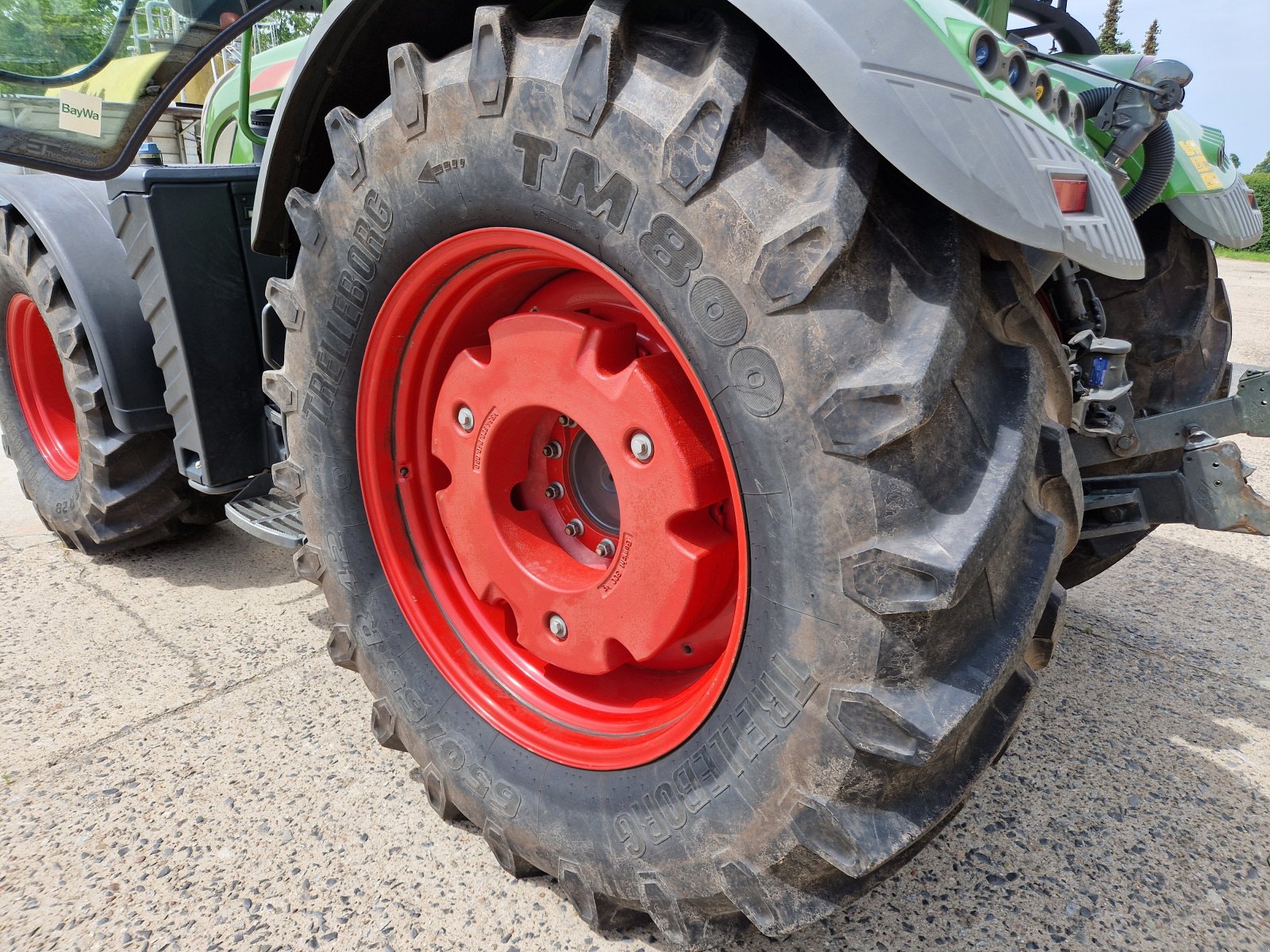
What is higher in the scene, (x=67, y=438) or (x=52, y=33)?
(x=52, y=33)

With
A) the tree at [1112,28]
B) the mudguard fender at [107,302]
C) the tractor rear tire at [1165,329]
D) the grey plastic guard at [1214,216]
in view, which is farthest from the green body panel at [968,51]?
the tree at [1112,28]

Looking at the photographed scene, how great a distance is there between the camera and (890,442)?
979 mm

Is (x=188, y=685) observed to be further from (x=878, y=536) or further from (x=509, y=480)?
(x=878, y=536)

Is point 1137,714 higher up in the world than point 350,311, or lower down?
lower down

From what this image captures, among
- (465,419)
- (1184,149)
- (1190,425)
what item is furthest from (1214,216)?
(465,419)

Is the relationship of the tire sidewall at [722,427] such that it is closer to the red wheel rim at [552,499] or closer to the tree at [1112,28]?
the red wheel rim at [552,499]

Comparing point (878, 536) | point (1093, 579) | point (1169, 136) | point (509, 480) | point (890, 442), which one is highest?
point (1169, 136)

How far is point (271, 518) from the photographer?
2318 millimetres

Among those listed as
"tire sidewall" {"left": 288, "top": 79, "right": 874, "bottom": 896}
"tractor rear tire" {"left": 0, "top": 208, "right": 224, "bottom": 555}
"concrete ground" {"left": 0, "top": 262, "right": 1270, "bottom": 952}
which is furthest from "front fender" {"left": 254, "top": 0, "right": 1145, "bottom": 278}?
"tractor rear tire" {"left": 0, "top": 208, "right": 224, "bottom": 555}

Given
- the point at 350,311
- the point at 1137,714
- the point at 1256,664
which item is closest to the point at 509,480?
the point at 350,311

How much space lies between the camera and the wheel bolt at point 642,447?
1.29 meters

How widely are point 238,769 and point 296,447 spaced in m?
0.77

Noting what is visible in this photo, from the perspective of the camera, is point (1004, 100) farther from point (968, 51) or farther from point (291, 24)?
point (291, 24)

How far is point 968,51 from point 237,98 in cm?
304
